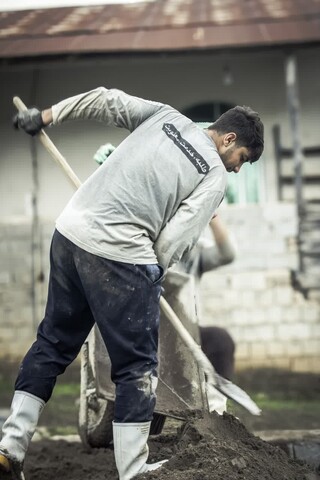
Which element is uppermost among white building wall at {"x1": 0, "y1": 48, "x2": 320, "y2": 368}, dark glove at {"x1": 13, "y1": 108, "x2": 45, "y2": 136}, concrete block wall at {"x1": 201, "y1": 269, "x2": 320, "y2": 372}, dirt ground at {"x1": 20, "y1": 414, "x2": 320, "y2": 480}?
dark glove at {"x1": 13, "y1": 108, "x2": 45, "y2": 136}

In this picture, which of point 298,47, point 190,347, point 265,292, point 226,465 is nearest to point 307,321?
point 265,292

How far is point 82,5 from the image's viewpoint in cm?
1059

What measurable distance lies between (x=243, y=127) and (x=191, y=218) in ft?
1.68

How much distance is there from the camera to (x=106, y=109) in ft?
11.9

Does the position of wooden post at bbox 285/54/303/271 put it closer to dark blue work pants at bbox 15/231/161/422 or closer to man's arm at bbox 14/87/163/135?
man's arm at bbox 14/87/163/135

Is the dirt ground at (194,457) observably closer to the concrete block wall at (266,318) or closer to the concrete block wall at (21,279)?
the concrete block wall at (266,318)

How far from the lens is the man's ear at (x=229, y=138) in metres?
3.71

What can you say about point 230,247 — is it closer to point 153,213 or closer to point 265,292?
point 153,213

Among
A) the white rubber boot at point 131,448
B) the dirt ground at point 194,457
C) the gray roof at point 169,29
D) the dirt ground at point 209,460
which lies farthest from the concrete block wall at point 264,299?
the white rubber boot at point 131,448

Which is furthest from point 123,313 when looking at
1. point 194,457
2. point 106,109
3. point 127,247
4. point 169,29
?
point 169,29

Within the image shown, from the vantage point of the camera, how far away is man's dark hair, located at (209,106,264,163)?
3705mm

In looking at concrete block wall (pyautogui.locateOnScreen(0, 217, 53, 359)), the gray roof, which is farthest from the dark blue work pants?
concrete block wall (pyautogui.locateOnScreen(0, 217, 53, 359))

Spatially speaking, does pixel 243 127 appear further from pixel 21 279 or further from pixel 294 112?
pixel 21 279

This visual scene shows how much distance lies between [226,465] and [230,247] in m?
1.86
